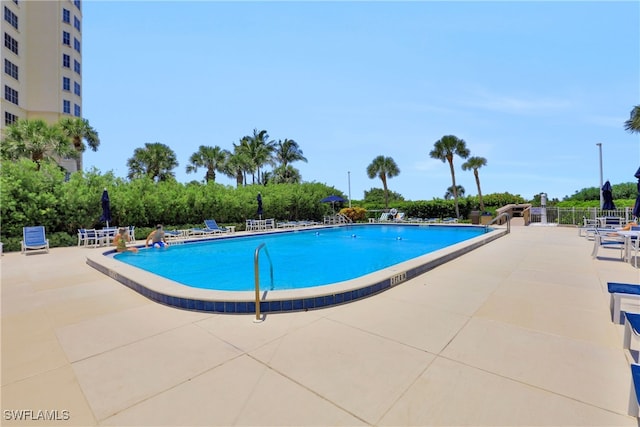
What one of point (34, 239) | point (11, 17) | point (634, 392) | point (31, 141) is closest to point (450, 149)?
point (634, 392)

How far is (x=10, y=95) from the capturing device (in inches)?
928

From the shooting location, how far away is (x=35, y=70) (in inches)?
1046

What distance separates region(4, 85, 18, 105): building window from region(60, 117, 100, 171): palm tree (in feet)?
23.2

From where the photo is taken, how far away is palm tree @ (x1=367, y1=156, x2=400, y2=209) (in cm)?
2842

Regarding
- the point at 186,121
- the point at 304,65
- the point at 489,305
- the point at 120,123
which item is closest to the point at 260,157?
the point at 186,121

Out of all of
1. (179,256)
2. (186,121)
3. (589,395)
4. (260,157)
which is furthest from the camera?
(260,157)

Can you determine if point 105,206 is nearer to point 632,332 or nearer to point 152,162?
point 632,332

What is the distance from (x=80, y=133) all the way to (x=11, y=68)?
10343 mm

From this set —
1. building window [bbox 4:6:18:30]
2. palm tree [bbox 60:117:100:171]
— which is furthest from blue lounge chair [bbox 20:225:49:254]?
building window [bbox 4:6:18:30]

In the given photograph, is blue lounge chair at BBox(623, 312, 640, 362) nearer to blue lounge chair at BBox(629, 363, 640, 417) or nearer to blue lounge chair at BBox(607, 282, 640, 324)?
blue lounge chair at BBox(607, 282, 640, 324)

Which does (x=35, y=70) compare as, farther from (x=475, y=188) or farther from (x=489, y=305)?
(x=475, y=188)

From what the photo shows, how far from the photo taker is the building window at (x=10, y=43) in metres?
23.2

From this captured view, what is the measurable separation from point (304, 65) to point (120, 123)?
1229 centimetres

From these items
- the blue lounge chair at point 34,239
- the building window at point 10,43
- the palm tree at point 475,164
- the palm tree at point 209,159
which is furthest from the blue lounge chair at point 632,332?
the building window at point 10,43
